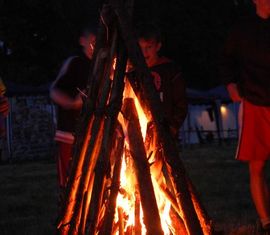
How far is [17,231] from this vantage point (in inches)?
271

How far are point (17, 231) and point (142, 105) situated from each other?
329 cm

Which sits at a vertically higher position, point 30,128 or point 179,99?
Answer: point 179,99

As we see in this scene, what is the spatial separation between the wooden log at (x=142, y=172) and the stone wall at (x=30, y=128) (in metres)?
20.3

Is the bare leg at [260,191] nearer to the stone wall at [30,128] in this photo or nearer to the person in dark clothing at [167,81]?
the person in dark clothing at [167,81]

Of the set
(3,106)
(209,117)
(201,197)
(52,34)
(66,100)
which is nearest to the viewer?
(66,100)

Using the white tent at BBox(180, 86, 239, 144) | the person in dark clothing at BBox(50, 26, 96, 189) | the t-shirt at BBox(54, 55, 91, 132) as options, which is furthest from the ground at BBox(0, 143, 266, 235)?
the white tent at BBox(180, 86, 239, 144)

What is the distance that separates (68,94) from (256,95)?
1608 mm

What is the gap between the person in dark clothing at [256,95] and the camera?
5691 millimetres

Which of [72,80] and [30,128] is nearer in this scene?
[72,80]

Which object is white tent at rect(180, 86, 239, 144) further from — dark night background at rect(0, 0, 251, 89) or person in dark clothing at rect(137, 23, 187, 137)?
person in dark clothing at rect(137, 23, 187, 137)

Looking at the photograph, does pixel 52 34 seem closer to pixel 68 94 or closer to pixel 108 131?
pixel 68 94

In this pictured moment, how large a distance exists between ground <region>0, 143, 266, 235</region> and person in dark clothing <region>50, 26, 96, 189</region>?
110 cm

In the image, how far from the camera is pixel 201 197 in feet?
29.7

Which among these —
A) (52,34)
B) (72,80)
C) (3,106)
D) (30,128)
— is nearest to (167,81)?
(72,80)
